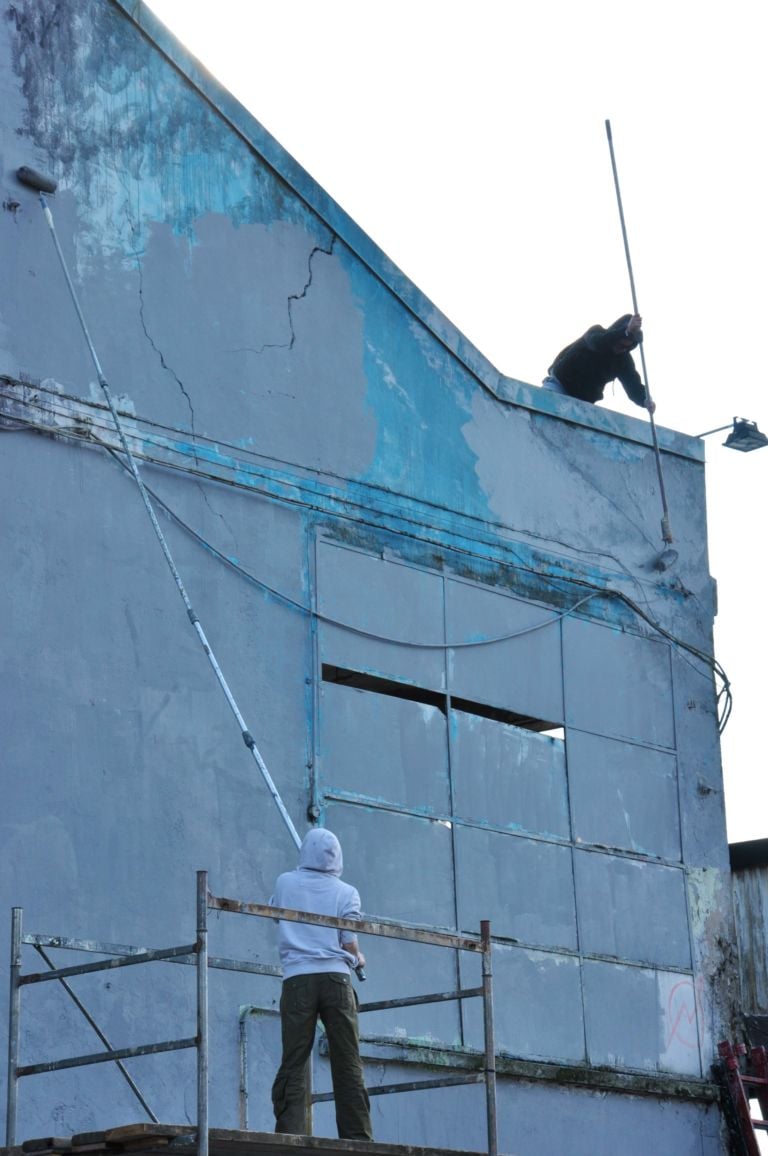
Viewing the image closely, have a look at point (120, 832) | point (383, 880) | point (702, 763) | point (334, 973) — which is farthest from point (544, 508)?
point (334, 973)

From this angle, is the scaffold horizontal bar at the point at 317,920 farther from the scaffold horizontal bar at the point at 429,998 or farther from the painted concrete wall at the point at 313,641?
the painted concrete wall at the point at 313,641

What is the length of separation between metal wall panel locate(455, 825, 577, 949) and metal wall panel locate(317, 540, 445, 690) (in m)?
1.14

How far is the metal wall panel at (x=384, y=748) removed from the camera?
11891 millimetres

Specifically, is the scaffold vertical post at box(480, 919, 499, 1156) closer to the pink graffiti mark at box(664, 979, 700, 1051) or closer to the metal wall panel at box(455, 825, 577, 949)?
the metal wall panel at box(455, 825, 577, 949)

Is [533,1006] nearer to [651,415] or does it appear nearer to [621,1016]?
[621,1016]

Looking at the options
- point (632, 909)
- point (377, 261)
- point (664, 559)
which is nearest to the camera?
point (377, 261)

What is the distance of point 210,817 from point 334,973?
7.20 ft

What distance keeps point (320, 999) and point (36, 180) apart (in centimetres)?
511

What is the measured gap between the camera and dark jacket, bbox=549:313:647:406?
15133 millimetres

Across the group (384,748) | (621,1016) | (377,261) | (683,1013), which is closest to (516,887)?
(621,1016)

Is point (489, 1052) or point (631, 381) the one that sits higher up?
point (631, 381)

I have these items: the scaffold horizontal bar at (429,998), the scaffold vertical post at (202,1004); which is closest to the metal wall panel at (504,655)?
the scaffold horizontal bar at (429,998)

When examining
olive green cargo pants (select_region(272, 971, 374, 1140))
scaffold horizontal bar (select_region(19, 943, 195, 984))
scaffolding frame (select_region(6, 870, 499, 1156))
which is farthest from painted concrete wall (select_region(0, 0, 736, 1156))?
olive green cargo pants (select_region(272, 971, 374, 1140))

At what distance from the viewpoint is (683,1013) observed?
13500mm
